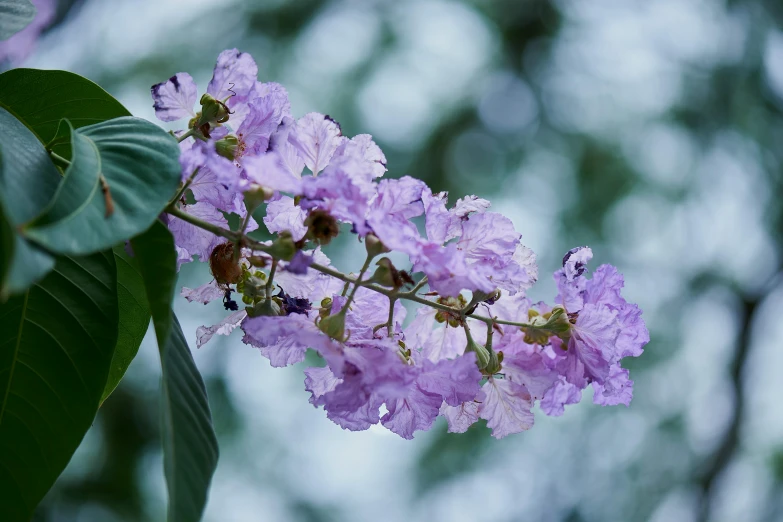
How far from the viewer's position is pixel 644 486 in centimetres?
370

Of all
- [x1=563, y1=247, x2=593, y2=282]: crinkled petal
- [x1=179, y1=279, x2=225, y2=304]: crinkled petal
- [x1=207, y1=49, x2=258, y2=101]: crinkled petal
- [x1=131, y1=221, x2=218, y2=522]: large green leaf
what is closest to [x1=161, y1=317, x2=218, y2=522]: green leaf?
[x1=131, y1=221, x2=218, y2=522]: large green leaf

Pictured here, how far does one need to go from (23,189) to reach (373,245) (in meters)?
0.23

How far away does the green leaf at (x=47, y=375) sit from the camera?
1.83 ft

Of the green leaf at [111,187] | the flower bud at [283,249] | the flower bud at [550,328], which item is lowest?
the flower bud at [550,328]

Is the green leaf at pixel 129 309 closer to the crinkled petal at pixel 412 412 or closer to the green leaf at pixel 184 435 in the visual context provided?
the green leaf at pixel 184 435

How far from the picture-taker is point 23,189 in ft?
1.42

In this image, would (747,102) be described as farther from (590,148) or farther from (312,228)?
(312,228)

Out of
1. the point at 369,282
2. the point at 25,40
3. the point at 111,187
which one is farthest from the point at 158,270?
the point at 25,40

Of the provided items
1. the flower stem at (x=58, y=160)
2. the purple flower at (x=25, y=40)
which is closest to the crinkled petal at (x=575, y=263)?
the flower stem at (x=58, y=160)

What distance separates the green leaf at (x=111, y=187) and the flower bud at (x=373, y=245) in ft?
0.47

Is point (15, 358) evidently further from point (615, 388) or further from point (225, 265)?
point (615, 388)

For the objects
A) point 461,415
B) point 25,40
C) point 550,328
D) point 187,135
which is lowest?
point 25,40

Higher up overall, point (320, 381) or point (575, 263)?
point (575, 263)

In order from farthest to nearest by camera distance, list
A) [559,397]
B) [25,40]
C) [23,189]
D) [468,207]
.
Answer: [25,40], [559,397], [468,207], [23,189]
